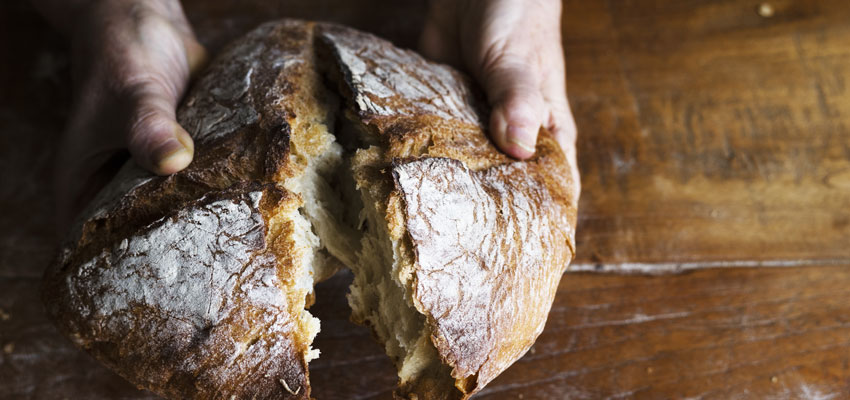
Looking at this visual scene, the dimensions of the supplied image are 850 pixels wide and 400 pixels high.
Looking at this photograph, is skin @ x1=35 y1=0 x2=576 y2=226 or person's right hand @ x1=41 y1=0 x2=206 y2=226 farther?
person's right hand @ x1=41 y1=0 x2=206 y2=226

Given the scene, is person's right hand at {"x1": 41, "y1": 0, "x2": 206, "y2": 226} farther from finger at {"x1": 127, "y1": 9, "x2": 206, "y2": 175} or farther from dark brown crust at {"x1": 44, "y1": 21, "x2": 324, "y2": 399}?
dark brown crust at {"x1": 44, "y1": 21, "x2": 324, "y2": 399}

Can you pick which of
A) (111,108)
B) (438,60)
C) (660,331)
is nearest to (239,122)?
(111,108)

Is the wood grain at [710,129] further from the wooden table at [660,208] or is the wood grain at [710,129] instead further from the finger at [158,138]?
the finger at [158,138]

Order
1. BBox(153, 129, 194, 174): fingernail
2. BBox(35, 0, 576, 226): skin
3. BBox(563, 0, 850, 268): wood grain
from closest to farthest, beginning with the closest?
BBox(153, 129, 194, 174): fingernail < BBox(35, 0, 576, 226): skin < BBox(563, 0, 850, 268): wood grain

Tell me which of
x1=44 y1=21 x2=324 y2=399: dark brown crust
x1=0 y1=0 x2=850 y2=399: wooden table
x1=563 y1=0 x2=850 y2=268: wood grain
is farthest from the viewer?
x1=563 y1=0 x2=850 y2=268: wood grain

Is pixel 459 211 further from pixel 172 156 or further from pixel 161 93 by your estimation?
pixel 161 93

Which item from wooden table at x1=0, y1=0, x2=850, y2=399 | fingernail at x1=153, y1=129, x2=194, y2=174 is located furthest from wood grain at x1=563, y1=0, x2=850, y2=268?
fingernail at x1=153, y1=129, x2=194, y2=174

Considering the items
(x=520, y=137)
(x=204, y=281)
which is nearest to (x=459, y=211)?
(x=520, y=137)
